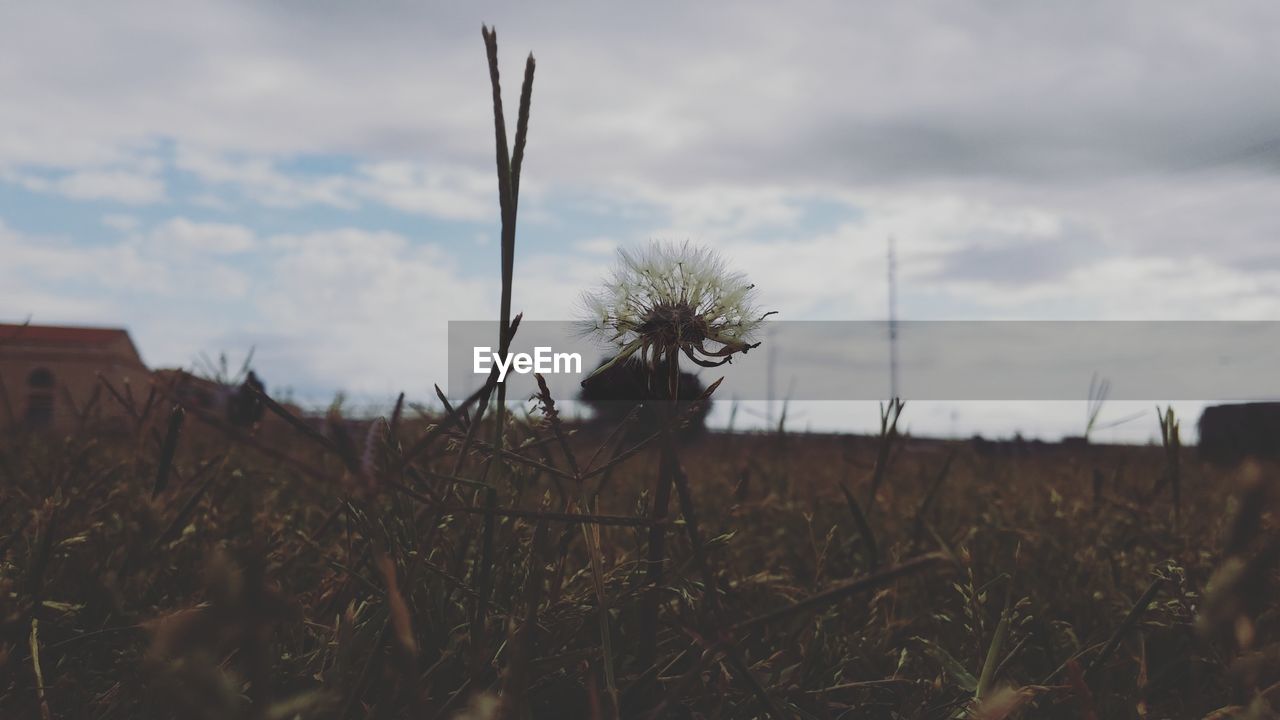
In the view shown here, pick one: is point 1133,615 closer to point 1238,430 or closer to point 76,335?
point 1238,430

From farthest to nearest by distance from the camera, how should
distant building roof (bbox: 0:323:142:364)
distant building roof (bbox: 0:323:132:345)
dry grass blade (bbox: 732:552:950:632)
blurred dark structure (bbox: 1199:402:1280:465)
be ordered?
distant building roof (bbox: 0:323:132:345), distant building roof (bbox: 0:323:142:364), blurred dark structure (bbox: 1199:402:1280:465), dry grass blade (bbox: 732:552:950:632)

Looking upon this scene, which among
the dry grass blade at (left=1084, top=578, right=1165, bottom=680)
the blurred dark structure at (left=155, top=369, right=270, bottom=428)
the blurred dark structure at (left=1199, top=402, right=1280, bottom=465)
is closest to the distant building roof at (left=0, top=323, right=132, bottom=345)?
the blurred dark structure at (left=155, top=369, right=270, bottom=428)

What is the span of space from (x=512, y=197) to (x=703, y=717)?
27.5 inches

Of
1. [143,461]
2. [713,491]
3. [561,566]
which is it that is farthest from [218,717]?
[713,491]

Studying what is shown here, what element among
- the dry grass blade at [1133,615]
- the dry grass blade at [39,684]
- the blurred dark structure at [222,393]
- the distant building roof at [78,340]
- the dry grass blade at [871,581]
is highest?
the distant building roof at [78,340]

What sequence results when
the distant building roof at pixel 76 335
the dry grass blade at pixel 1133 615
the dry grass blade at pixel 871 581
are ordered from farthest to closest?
the distant building roof at pixel 76 335
the dry grass blade at pixel 1133 615
the dry grass blade at pixel 871 581

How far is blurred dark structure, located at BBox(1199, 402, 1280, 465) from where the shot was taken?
31.9 feet

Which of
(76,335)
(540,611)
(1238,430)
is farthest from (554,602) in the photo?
(76,335)

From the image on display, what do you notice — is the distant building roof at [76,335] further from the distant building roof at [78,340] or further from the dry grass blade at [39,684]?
the dry grass blade at [39,684]

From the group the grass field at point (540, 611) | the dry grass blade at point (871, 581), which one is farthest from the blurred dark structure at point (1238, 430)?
the dry grass blade at point (871, 581)

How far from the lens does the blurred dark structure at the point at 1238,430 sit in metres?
9.73

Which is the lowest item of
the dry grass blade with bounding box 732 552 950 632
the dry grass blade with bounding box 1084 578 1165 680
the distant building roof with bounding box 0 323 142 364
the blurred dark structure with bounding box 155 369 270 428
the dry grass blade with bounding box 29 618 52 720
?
the dry grass blade with bounding box 29 618 52 720

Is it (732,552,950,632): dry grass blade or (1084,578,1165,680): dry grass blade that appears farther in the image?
(1084,578,1165,680): dry grass blade

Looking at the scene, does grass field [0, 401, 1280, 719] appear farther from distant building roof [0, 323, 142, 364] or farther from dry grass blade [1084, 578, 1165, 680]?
distant building roof [0, 323, 142, 364]
